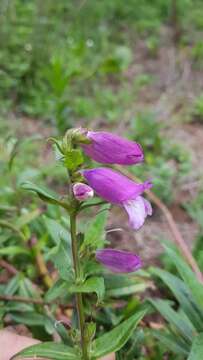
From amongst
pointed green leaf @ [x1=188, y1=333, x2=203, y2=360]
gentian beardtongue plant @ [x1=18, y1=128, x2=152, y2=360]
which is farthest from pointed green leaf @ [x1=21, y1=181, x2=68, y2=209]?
pointed green leaf @ [x1=188, y1=333, x2=203, y2=360]

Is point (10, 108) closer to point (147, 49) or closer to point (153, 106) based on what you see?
point (153, 106)

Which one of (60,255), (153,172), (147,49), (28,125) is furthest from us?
(147,49)

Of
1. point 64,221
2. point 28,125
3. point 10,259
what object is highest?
point 64,221

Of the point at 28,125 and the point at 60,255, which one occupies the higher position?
the point at 60,255

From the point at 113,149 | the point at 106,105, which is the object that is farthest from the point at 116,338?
the point at 106,105

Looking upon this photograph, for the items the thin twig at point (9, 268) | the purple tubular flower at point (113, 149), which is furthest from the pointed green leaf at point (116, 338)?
the thin twig at point (9, 268)

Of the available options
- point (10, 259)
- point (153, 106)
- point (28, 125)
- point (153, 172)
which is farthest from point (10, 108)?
point (10, 259)

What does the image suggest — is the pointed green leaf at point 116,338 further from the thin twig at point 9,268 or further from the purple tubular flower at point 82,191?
the thin twig at point 9,268
